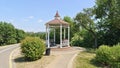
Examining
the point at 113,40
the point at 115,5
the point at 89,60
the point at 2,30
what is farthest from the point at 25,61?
the point at 2,30

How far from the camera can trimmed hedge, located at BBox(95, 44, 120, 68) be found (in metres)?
19.3

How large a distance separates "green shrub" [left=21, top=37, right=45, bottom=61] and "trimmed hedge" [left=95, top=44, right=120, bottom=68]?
17.7ft

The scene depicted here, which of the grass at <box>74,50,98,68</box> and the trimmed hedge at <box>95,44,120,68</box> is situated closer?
the grass at <box>74,50,98,68</box>

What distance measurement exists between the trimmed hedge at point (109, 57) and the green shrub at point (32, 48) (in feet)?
17.7

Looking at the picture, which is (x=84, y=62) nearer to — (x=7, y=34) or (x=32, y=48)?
(x=32, y=48)

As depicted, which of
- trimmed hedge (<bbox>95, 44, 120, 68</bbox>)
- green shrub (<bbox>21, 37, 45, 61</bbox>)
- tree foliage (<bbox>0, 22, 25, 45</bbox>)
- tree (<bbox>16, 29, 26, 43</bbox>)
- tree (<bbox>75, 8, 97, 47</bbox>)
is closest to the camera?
trimmed hedge (<bbox>95, 44, 120, 68</bbox>)

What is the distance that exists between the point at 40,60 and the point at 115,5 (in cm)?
1318

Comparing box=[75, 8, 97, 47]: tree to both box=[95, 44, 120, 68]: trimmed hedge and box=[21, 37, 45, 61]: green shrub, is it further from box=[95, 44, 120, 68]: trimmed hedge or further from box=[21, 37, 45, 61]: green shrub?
box=[95, 44, 120, 68]: trimmed hedge

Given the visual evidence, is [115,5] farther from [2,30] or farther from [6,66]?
[2,30]

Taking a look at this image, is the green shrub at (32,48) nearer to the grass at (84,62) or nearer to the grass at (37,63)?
the grass at (37,63)

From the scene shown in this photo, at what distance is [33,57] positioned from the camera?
70.5 feet

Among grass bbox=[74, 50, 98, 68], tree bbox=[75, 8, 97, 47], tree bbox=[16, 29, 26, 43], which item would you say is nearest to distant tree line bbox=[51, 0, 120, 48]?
tree bbox=[75, 8, 97, 47]

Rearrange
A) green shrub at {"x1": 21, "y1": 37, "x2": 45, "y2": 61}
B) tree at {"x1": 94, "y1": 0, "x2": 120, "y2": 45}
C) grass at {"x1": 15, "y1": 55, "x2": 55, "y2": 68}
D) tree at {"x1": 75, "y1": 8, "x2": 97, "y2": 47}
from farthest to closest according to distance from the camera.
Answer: tree at {"x1": 75, "y1": 8, "x2": 97, "y2": 47} → tree at {"x1": 94, "y1": 0, "x2": 120, "y2": 45} → green shrub at {"x1": 21, "y1": 37, "x2": 45, "y2": 61} → grass at {"x1": 15, "y1": 55, "x2": 55, "y2": 68}

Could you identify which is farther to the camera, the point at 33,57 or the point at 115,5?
the point at 115,5
